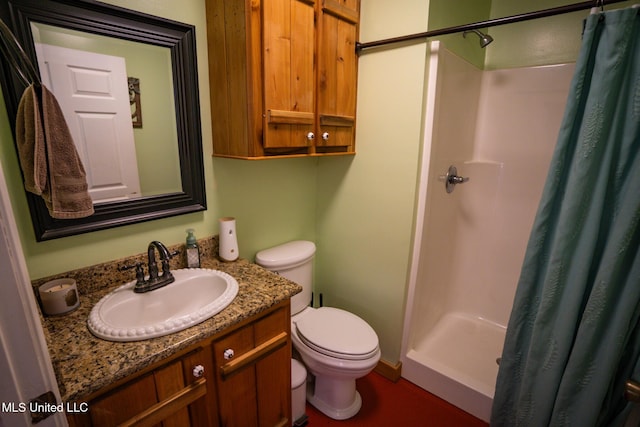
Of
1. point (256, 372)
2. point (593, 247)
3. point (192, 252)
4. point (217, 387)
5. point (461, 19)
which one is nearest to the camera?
point (593, 247)

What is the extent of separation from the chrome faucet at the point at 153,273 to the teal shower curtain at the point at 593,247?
1354 mm

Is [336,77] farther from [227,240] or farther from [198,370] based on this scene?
[198,370]

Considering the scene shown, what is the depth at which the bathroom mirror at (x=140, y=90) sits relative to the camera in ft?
3.30

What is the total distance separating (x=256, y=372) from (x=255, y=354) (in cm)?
9

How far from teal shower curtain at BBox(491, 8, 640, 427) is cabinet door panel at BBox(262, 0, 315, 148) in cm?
95

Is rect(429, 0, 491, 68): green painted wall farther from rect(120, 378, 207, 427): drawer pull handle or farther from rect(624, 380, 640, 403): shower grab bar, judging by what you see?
rect(120, 378, 207, 427): drawer pull handle

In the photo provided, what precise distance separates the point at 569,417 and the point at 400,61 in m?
1.55

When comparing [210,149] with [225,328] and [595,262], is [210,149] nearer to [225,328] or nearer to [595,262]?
[225,328]

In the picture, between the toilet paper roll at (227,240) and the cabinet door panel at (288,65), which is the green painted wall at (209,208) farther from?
the cabinet door panel at (288,65)

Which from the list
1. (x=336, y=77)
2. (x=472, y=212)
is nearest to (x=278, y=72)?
(x=336, y=77)

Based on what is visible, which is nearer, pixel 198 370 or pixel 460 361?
pixel 198 370

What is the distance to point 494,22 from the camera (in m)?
1.24

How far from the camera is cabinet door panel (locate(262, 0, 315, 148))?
1.24m

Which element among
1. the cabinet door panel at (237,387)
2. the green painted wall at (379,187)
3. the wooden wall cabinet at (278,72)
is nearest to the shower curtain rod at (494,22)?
the green painted wall at (379,187)
